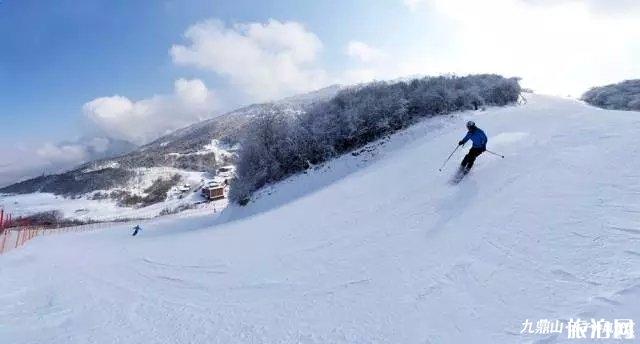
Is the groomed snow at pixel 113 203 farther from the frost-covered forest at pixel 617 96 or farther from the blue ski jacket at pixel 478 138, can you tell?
the blue ski jacket at pixel 478 138

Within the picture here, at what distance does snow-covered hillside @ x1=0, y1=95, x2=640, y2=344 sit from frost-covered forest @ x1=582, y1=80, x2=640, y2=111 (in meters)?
21.8

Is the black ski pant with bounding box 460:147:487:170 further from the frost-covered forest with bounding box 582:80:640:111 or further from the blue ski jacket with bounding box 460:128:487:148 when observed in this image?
the frost-covered forest with bounding box 582:80:640:111

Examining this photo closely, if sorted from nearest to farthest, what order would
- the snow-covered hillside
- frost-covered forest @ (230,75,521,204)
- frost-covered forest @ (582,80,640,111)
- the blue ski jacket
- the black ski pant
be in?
the snow-covered hillside < the black ski pant < the blue ski jacket < frost-covered forest @ (230,75,521,204) < frost-covered forest @ (582,80,640,111)

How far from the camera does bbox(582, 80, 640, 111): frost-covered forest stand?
33.8 metres

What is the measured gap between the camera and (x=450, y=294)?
22.9 feet

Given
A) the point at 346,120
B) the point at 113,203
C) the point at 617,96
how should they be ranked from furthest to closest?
the point at 113,203 → the point at 617,96 → the point at 346,120


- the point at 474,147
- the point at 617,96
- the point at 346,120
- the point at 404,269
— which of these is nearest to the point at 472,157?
the point at 474,147

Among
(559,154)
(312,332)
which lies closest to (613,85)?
(559,154)
